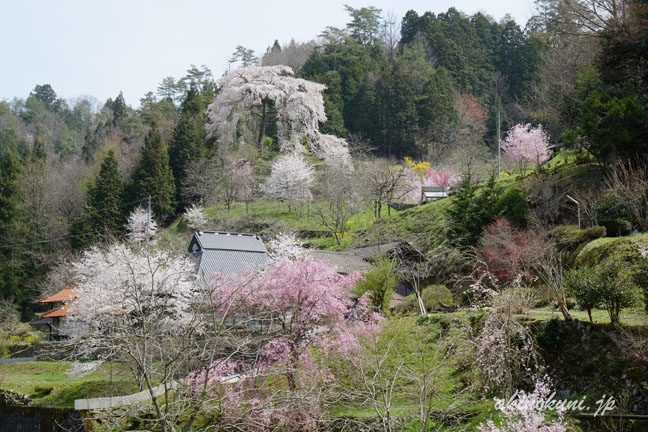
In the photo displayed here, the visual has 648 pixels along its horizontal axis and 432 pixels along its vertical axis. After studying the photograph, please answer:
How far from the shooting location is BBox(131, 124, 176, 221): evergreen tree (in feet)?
133

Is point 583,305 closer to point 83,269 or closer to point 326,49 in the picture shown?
point 83,269

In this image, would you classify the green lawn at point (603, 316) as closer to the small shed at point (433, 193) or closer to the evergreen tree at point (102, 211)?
the small shed at point (433, 193)

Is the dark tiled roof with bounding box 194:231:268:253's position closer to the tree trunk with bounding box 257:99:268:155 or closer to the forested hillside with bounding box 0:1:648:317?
the forested hillside with bounding box 0:1:648:317

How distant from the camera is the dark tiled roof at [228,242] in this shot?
86.0 feet

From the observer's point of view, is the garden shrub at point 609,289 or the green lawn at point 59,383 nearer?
the garden shrub at point 609,289

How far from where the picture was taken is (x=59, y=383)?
20453mm

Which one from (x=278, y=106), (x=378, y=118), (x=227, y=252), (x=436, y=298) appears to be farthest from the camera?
(x=378, y=118)

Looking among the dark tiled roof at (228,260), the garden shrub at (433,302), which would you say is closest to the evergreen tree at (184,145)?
the dark tiled roof at (228,260)

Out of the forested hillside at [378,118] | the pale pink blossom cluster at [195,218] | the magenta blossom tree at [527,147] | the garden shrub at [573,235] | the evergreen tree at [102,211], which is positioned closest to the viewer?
the garden shrub at [573,235]

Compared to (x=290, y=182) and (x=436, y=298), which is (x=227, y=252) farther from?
(x=290, y=182)

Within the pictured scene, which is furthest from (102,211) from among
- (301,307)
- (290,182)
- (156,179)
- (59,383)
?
(301,307)

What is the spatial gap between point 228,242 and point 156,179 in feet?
53.1

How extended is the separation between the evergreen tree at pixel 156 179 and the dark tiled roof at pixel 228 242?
47.8 ft

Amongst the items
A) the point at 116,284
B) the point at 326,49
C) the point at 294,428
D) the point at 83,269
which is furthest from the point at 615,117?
the point at 326,49
